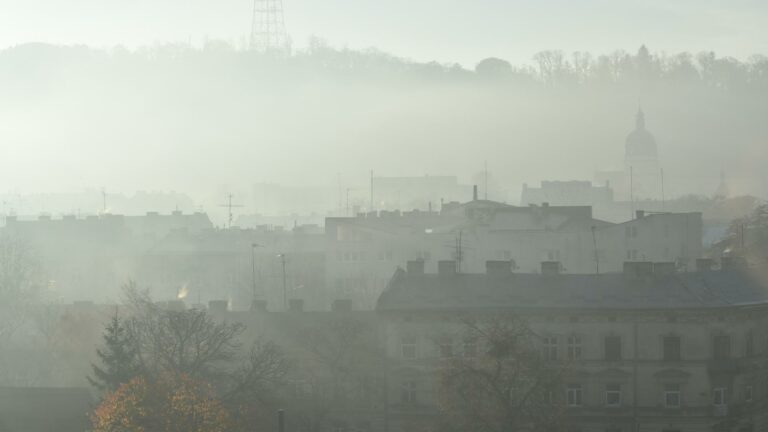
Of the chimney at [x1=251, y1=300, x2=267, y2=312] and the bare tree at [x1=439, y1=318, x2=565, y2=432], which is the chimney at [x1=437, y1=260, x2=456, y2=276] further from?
the bare tree at [x1=439, y1=318, x2=565, y2=432]

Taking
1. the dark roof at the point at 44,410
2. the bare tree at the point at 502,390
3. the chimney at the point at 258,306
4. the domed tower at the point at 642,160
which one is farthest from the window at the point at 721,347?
the domed tower at the point at 642,160

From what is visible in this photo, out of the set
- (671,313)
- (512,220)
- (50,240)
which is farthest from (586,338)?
(50,240)

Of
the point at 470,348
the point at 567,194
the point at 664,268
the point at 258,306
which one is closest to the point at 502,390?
the point at 470,348

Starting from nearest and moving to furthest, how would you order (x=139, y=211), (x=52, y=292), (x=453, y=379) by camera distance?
(x=453, y=379) → (x=52, y=292) → (x=139, y=211)

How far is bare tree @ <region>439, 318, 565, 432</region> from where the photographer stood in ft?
107

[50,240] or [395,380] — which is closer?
[395,380]

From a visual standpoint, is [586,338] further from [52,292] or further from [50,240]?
[50,240]

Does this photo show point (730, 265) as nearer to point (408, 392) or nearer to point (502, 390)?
point (408, 392)

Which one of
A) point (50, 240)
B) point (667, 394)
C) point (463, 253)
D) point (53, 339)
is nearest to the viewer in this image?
point (667, 394)

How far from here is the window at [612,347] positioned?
38.1m

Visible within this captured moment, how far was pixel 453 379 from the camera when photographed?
Answer: 109 feet

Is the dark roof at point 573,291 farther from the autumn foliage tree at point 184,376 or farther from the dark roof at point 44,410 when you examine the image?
the dark roof at point 44,410

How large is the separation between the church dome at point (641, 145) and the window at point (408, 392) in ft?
346

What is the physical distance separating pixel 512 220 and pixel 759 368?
Answer: 23.8 m
